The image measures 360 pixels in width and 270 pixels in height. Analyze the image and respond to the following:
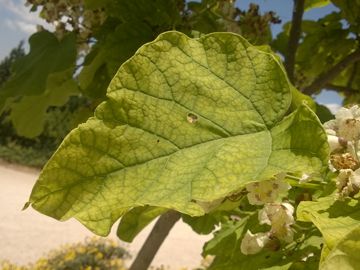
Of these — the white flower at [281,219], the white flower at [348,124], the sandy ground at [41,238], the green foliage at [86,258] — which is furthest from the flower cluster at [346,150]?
the sandy ground at [41,238]

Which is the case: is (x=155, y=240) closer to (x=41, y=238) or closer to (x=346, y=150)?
(x=346, y=150)

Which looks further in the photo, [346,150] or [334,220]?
[346,150]

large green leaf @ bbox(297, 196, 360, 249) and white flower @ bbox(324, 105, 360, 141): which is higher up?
white flower @ bbox(324, 105, 360, 141)

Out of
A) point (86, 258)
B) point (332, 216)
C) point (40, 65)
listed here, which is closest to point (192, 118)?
point (332, 216)

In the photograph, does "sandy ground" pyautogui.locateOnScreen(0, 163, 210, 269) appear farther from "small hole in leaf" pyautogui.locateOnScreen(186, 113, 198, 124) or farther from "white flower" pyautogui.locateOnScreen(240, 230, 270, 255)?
"small hole in leaf" pyautogui.locateOnScreen(186, 113, 198, 124)

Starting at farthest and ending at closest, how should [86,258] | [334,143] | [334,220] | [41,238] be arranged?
[41,238] → [86,258] → [334,143] → [334,220]

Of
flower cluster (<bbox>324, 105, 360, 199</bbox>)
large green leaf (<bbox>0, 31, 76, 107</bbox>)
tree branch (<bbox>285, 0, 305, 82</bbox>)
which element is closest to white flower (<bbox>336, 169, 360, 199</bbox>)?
flower cluster (<bbox>324, 105, 360, 199</bbox>)
